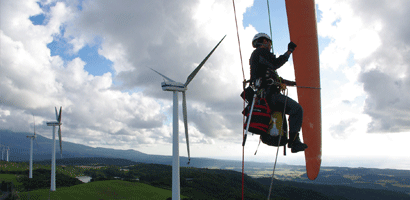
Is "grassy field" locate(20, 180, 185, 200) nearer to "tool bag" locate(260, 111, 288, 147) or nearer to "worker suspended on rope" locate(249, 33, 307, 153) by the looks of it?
"tool bag" locate(260, 111, 288, 147)

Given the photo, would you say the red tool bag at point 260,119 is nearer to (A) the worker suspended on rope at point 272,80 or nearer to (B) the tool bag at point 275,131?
(B) the tool bag at point 275,131

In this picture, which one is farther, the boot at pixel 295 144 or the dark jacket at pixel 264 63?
Answer: the boot at pixel 295 144

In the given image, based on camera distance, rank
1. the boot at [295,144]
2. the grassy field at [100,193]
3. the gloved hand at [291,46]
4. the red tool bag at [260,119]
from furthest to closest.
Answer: the grassy field at [100,193] → the boot at [295,144] → the gloved hand at [291,46] → the red tool bag at [260,119]

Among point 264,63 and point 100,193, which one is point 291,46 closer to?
point 264,63

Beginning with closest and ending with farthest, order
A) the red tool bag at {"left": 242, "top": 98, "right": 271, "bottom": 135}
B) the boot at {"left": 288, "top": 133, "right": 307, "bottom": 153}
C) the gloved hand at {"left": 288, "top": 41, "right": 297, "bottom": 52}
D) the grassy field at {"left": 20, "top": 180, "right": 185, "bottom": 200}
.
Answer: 1. the red tool bag at {"left": 242, "top": 98, "right": 271, "bottom": 135}
2. the gloved hand at {"left": 288, "top": 41, "right": 297, "bottom": 52}
3. the boot at {"left": 288, "top": 133, "right": 307, "bottom": 153}
4. the grassy field at {"left": 20, "top": 180, "right": 185, "bottom": 200}

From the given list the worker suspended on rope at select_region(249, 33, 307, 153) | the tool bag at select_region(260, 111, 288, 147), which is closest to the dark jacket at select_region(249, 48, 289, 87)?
the worker suspended on rope at select_region(249, 33, 307, 153)

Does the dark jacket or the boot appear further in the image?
the boot

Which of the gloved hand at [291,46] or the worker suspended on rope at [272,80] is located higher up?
the gloved hand at [291,46]

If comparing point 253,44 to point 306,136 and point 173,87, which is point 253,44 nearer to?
point 306,136

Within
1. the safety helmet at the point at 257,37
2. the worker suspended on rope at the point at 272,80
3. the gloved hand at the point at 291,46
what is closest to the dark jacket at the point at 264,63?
the worker suspended on rope at the point at 272,80

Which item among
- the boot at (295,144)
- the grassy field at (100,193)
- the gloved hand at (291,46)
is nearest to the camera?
the gloved hand at (291,46)
